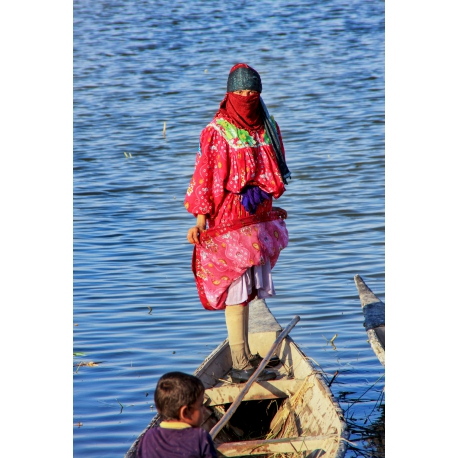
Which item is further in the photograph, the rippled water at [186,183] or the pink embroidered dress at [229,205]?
the rippled water at [186,183]

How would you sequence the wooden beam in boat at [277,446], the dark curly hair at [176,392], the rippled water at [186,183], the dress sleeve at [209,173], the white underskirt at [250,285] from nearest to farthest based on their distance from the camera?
1. the dark curly hair at [176,392]
2. the wooden beam in boat at [277,446]
3. the dress sleeve at [209,173]
4. the white underskirt at [250,285]
5. the rippled water at [186,183]

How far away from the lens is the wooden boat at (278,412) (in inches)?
135

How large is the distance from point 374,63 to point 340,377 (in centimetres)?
1110

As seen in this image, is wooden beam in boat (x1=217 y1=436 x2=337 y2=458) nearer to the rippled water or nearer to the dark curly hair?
the rippled water

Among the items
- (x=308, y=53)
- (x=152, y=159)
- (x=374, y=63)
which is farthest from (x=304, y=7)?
(x=152, y=159)

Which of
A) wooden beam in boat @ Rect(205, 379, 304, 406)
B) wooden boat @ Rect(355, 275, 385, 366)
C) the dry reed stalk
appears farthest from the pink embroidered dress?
wooden boat @ Rect(355, 275, 385, 366)

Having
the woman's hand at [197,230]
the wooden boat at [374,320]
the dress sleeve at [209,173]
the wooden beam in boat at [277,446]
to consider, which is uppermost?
the dress sleeve at [209,173]

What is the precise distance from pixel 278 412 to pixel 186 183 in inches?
233

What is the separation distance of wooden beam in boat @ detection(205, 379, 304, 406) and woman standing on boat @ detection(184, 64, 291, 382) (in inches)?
3.1

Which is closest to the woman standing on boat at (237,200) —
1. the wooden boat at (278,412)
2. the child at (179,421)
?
the wooden boat at (278,412)

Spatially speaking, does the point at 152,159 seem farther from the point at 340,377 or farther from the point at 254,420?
the point at 254,420

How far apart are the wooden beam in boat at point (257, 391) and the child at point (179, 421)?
1208 mm

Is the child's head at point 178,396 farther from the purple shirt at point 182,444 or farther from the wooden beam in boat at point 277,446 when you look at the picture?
the wooden beam in boat at point 277,446
